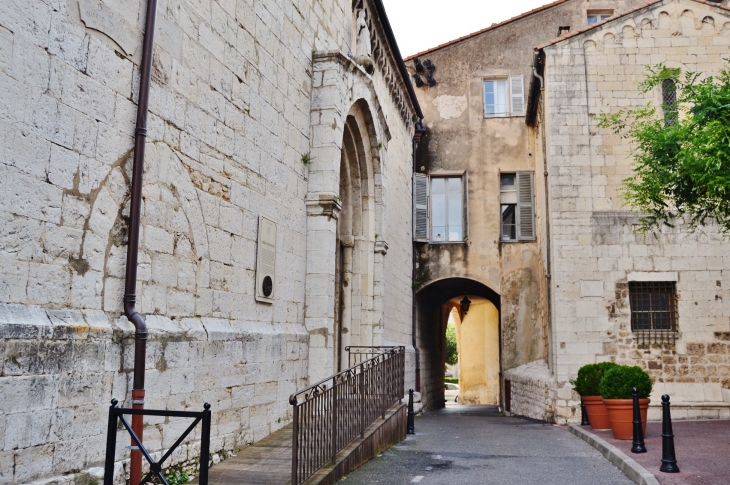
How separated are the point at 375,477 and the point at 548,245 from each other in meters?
9.00

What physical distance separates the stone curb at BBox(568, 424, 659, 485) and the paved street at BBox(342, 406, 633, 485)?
0.09 meters

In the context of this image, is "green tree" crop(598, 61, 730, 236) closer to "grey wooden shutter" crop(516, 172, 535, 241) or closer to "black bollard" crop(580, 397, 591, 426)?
"black bollard" crop(580, 397, 591, 426)

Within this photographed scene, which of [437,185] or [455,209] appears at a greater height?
[437,185]

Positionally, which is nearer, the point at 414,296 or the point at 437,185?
the point at 414,296

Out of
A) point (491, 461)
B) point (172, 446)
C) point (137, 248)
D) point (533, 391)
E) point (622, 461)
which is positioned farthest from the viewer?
point (533, 391)

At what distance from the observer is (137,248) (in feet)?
17.7

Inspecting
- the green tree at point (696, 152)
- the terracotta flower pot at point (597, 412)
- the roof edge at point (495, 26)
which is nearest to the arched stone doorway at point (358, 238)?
the terracotta flower pot at point (597, 412)

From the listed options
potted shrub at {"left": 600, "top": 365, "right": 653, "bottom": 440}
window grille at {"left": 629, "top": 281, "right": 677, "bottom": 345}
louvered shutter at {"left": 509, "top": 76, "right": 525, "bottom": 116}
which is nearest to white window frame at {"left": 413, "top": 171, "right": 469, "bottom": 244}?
louvered shutter at {"left": 509, "top": 76, "right": 525, "bottom": 116}

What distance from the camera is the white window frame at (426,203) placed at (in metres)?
18.3

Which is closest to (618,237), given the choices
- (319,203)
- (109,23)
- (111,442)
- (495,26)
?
(319,203)

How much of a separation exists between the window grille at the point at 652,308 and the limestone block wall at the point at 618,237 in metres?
0.19

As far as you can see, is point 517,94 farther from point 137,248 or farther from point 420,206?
A: point 137,248

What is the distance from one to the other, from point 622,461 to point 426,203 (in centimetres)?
1122

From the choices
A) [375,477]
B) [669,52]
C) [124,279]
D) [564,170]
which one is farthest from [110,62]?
[669,52]
